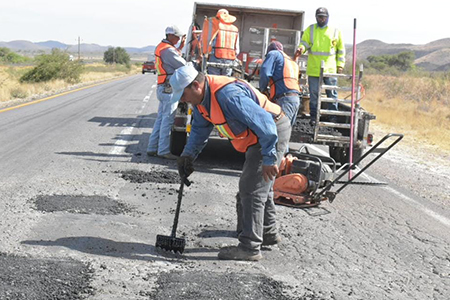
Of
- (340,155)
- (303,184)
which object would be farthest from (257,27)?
(303,184)

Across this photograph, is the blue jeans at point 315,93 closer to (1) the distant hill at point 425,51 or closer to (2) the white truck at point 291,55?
(2) the white truck at point 291,55

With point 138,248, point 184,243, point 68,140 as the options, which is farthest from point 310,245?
point 68,140

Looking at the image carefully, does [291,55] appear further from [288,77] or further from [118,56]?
[118,56]

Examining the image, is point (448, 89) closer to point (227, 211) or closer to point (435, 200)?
point (435, 200)

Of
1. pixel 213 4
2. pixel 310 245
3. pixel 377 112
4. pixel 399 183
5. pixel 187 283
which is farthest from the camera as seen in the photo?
pixel 377 112

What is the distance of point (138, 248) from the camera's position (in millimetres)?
5199

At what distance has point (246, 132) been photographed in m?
4.93

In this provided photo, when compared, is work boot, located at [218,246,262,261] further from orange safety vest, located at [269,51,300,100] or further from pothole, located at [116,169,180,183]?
orange safety vest, located at [269,51,300,100]

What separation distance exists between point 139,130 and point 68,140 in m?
2.42

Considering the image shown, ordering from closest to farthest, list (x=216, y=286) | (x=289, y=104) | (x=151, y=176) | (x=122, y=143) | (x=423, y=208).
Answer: (x=216, y=286), (x=423, y=208), (x=289, y=104), (x=151, y=176), (x=122, y=143)

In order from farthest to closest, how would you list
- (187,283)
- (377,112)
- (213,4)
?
(377,112) < (213,4) < (187,283)

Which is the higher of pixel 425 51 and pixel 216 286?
pixel 425 51

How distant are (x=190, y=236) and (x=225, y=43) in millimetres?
6040

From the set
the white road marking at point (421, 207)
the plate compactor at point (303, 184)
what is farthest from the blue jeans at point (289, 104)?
the white road marking at point (421, 207)
